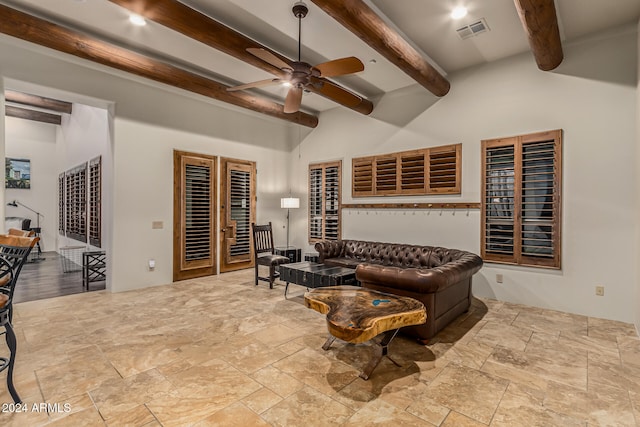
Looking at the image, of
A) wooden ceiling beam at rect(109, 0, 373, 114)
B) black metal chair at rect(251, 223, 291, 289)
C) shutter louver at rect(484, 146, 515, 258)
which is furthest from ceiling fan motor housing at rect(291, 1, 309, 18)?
black metal chair at rect(251, 223, 291, 289)

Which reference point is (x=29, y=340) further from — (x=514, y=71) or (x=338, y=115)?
(x=514, y=71)

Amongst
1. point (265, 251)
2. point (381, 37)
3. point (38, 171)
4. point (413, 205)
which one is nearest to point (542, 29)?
point (381, 37)

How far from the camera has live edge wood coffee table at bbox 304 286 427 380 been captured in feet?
7.22

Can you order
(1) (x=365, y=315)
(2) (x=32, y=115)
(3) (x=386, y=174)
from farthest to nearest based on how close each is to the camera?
(2) (x=32, y=115) < (3) (x=386, y=174) < (1) (x=365, y=315)

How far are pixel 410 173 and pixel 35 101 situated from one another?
8.39 meters

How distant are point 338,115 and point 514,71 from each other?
3288 mm

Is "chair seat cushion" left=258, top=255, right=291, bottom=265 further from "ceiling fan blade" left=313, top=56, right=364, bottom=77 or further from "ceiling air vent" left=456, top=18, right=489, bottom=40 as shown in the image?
"ceiling air vent" left=456, top=18, right=489, bottom=40

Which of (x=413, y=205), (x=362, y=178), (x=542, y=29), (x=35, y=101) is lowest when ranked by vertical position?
(x=413, y=205)

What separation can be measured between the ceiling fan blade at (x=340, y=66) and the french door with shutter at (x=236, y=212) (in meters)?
3.59

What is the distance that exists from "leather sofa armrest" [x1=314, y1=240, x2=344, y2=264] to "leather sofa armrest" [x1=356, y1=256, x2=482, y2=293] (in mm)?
2039

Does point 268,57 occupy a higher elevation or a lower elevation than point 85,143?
higher

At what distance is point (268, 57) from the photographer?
10.5 feet

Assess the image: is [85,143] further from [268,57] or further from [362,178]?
[362,178]

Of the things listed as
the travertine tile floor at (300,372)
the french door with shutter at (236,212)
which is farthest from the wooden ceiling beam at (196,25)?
the travertine tile floor at (300,372)
